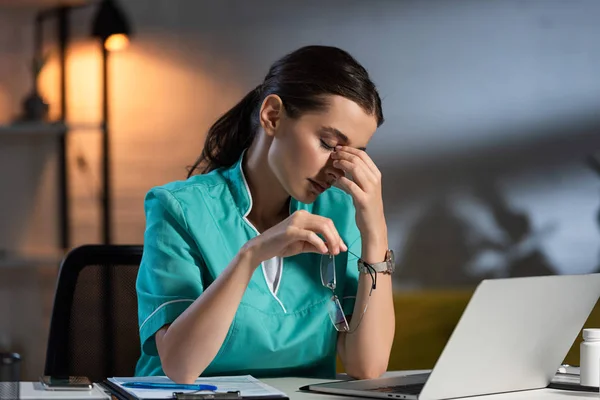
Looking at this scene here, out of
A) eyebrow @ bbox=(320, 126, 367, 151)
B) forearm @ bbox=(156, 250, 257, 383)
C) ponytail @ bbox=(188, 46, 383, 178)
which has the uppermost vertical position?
ponytail @ bbox=(188, 46, 383, 178)

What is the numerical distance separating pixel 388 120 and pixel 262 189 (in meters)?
2.01

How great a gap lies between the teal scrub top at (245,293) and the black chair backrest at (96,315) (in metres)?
0.08

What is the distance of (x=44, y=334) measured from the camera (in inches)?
130

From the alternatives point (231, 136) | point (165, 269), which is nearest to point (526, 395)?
point (165, 269)

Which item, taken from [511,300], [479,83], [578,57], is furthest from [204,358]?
[578,57]

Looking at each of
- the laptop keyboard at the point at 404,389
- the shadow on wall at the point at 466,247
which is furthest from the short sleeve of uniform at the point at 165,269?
the shadow on wall at the point at 466,247

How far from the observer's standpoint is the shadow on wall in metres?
3.45

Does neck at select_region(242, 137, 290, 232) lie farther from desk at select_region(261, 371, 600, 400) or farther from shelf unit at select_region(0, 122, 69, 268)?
shelf unit at select_region(0, 122, 69, 268)

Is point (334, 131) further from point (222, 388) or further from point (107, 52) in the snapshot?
point (107, 52)

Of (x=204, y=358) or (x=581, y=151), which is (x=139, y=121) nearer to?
(x=581, y=151)

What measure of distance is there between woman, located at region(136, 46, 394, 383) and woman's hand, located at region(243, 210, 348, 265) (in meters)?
0.08

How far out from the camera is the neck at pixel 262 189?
1537mm

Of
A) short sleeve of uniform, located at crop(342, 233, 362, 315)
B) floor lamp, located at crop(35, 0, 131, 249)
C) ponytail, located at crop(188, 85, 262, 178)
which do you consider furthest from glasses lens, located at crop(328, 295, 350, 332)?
floor lamp, located at crop(35, 0, 131, 249)

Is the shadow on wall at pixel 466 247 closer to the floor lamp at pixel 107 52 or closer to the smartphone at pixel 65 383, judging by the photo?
the floor lamp at pixel 107 52
